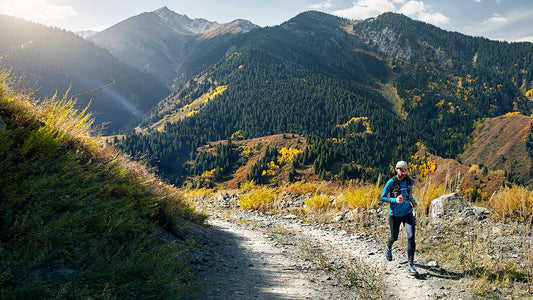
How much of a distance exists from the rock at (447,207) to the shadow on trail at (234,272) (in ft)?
15.5

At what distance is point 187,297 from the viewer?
11.3 feet

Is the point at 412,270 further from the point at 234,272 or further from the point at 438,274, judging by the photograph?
the point at 234,272

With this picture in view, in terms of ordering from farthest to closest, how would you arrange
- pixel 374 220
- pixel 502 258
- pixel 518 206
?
pixel 374 220, pixel 518 206, pixel 502 258

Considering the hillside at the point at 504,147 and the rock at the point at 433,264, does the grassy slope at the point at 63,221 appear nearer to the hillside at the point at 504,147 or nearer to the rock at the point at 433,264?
the rock at the point at 433,264

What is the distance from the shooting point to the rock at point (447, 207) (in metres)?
7.05

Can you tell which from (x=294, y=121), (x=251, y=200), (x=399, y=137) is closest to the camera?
(x=251, y=200)

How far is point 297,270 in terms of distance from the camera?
5.25 m

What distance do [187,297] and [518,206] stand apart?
331 inches

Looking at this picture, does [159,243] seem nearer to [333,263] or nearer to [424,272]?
[333,263]

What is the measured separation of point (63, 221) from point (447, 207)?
855cm

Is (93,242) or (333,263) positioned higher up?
(93,242)

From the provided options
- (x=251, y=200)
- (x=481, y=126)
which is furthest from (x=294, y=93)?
(x=251, y=200)

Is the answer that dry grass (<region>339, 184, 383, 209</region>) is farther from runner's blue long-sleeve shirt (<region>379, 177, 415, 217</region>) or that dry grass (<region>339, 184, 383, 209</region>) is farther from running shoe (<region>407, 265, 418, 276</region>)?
running shoe (<region>407, 265, 418, 276</region>)

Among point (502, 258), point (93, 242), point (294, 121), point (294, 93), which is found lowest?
point (502, 258)
